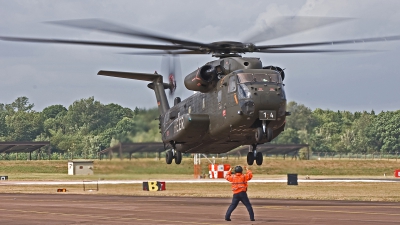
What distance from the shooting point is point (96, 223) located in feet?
79.7

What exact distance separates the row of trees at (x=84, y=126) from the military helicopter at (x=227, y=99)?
6.96m

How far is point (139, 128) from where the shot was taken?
43.9 m

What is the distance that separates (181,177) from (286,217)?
168 ft

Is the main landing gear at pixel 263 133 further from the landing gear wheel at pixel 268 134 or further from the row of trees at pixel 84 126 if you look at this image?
the row of trees at pixel 84 126

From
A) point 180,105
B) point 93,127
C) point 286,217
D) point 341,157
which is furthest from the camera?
point 341,157

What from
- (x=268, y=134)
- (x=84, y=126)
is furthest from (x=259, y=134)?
(x=84, y=126)

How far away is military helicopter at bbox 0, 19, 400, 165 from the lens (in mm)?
29078

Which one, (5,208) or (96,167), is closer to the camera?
(5,208)

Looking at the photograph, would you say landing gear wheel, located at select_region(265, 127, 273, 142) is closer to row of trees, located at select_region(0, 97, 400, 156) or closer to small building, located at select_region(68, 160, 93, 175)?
row of trees, located at select_region(0, 97, 400, 156)

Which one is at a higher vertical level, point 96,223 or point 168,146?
point 168,146

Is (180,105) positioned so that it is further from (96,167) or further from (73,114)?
(73,114)

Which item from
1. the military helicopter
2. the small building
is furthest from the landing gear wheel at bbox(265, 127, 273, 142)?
the small building

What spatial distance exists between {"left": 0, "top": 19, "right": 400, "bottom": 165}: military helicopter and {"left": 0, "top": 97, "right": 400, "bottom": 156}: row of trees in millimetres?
8419

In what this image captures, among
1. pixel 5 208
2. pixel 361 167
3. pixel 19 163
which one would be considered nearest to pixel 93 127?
pixel 19 163
